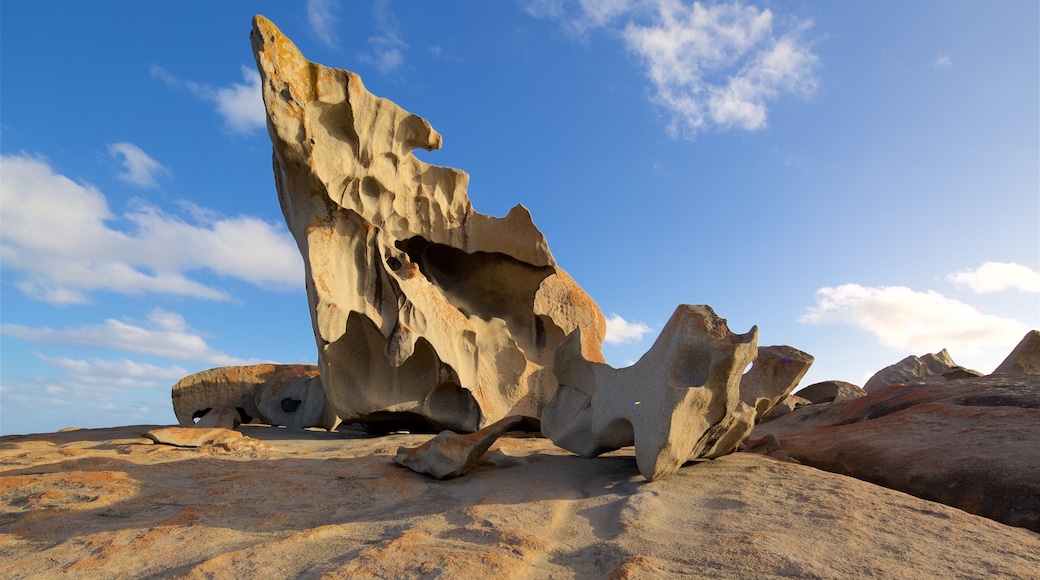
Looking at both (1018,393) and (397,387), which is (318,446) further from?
(1018,393)

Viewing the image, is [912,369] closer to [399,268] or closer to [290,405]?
[399,268]

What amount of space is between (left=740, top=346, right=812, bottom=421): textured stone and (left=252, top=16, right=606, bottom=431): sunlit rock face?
8.34ft

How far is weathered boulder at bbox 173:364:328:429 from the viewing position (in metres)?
10.1

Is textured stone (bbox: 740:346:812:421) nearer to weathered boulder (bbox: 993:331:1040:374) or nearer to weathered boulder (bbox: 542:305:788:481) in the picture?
weathered boulder (bbox: 542:305:788:481)

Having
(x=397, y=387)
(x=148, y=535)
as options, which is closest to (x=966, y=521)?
(x=148, y=535)

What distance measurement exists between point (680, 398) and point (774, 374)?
4090 mm

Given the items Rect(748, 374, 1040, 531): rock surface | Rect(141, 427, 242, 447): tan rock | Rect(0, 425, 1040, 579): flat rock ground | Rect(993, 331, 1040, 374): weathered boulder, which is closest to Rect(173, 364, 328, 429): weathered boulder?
Rect(141, 427, 242, 447): tan rock

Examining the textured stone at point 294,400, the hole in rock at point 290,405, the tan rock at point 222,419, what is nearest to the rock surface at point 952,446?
the textured stone at point 294,400

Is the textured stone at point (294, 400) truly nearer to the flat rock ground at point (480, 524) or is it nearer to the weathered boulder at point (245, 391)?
the weathered boulder at point (245, 391)

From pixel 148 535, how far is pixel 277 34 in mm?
5421

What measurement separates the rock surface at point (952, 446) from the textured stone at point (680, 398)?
3.22 ft

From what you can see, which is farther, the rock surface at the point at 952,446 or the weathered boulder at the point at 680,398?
the weathered boulder at the point at 680,398

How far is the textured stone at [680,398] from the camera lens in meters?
3.69

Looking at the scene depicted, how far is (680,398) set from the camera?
3617 millimetres
